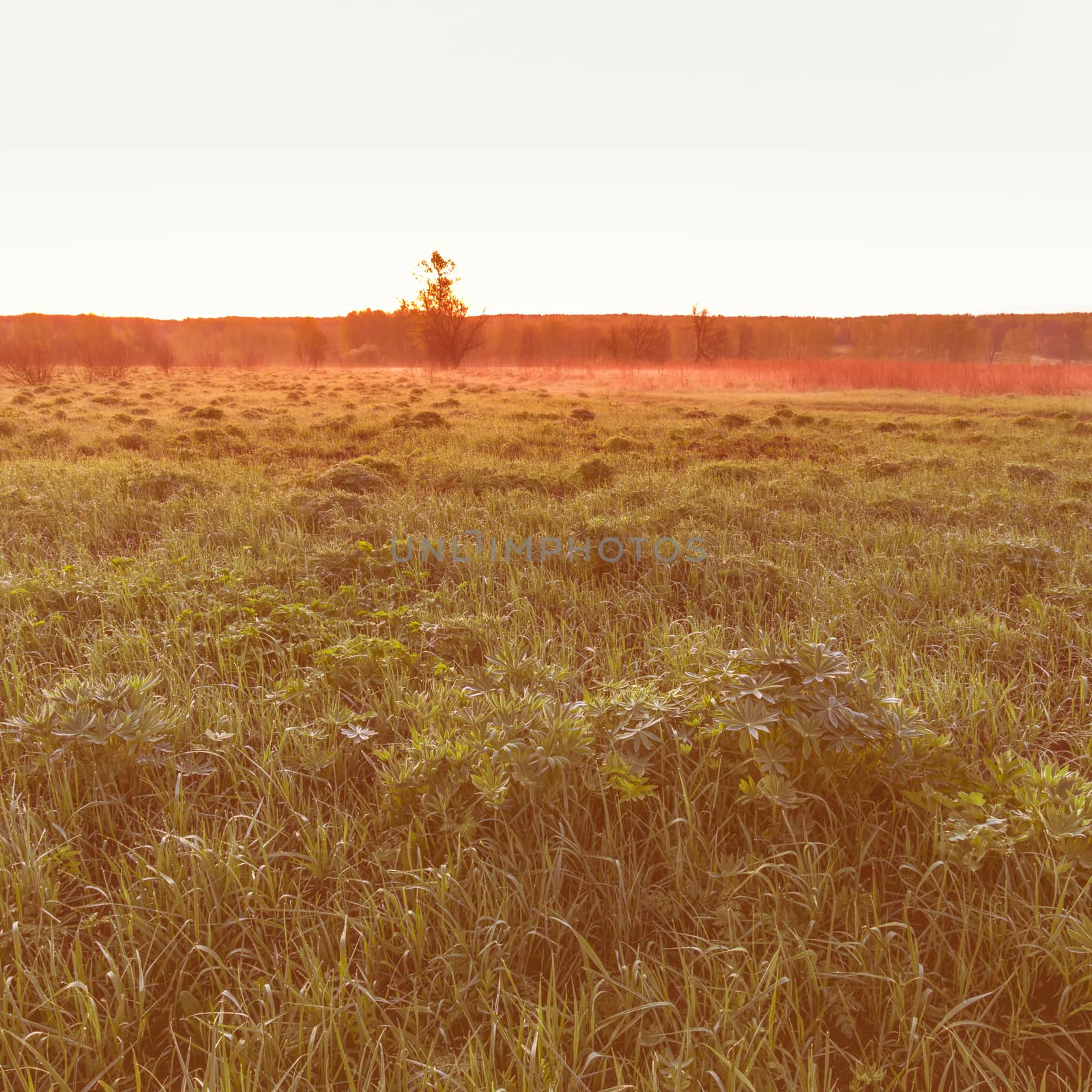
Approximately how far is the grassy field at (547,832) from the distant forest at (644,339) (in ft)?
150

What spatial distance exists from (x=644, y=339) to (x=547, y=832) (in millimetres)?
54123

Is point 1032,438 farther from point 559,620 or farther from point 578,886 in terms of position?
point 578,886

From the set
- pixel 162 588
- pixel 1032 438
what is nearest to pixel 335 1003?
pixel 162 588

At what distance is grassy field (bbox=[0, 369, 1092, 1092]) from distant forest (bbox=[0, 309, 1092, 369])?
45.9 meters

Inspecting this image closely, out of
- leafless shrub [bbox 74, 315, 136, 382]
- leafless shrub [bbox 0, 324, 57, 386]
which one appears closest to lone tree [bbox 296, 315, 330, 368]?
leafless shrub [bbox 74, 315, 136, 382]

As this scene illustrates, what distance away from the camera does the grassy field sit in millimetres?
1417

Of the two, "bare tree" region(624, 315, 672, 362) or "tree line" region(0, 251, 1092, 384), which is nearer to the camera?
"tree line" region(0, 251, 1092, 384)

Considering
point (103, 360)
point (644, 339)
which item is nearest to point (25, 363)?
point (103, 360)

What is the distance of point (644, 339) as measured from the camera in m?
52.7

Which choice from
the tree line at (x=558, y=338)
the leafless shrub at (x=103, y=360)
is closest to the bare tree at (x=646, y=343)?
the tree line at (x=558, y=338)

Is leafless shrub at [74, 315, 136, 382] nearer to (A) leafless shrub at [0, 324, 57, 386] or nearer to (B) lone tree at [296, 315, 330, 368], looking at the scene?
(A) leafless shrub at [0, 324, 57, 386]

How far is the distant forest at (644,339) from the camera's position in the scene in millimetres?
53656

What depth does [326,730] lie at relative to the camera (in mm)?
2494

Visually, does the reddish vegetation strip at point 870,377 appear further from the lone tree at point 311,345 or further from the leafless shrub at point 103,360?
the lone tree at point 311,345
